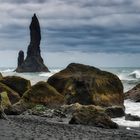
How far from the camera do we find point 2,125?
19984 millimetres

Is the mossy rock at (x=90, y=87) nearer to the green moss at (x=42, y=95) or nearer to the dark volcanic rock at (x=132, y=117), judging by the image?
the green moss at (x=42, y=95)

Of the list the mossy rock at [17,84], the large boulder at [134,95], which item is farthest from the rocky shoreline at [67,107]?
the large boulder at [134,95]

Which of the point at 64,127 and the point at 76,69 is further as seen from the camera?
the point at 76,69

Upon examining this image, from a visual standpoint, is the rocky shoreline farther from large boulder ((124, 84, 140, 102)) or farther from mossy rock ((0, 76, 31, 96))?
large boulder ((124, 84, 140, 102))

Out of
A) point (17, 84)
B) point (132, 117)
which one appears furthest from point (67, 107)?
point (17, 84)

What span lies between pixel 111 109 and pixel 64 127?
837 cm

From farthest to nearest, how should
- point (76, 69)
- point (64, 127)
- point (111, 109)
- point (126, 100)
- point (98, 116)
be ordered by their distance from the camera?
point (126, 100)
point (76, 69)
point (111, 109)
point (98, 116)
point (64, 127)

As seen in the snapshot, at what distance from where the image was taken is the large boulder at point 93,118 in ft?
76.5

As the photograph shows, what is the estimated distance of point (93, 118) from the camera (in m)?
23.8

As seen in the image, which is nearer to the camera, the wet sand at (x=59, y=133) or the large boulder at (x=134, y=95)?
the wet sand at (x=59, y=133)

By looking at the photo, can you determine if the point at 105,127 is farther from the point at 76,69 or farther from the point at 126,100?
the point at 126,100

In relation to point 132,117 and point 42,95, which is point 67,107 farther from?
point 132,117

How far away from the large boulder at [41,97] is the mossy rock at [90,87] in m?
1.53

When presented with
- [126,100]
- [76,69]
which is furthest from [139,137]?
[126,100]
